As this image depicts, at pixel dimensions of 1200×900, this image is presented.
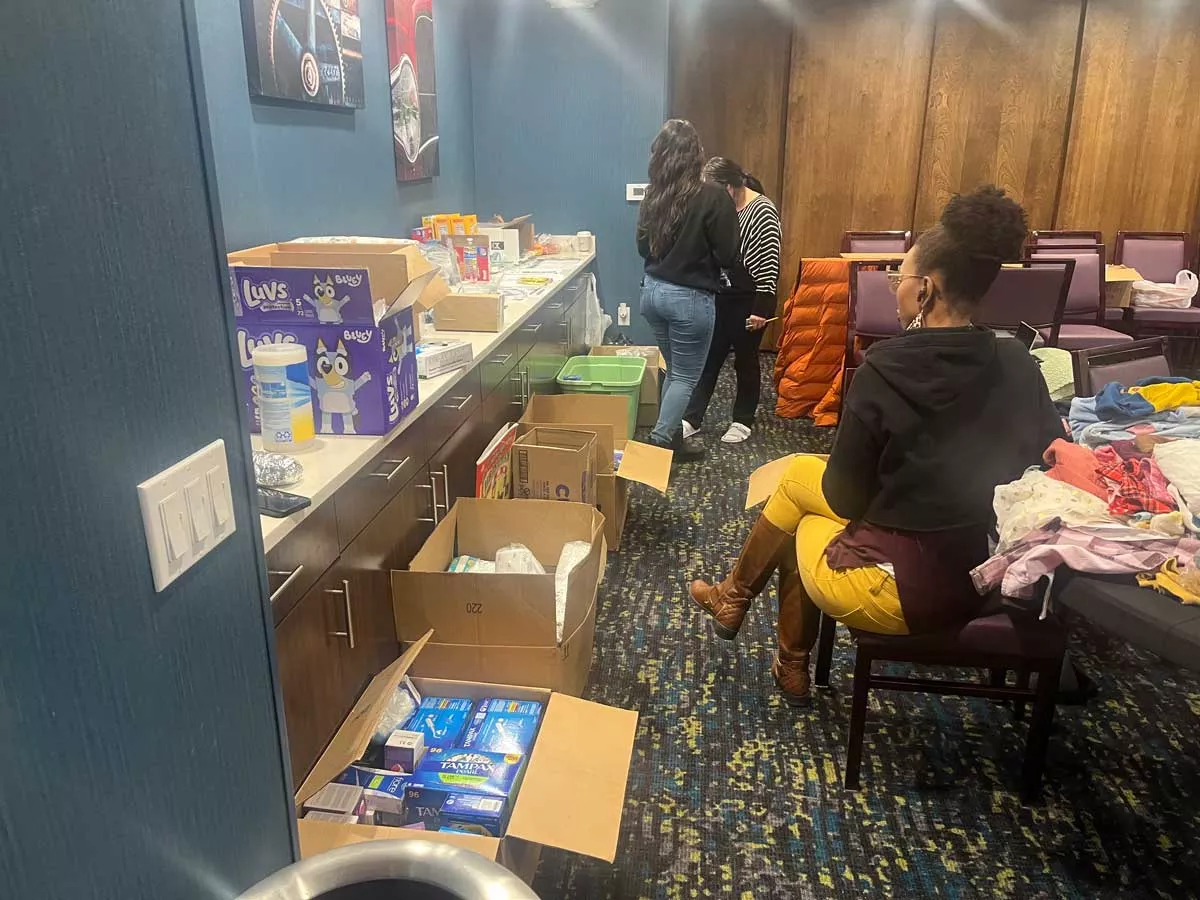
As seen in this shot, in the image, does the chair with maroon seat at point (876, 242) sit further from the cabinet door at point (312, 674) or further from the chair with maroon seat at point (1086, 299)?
the cabinet door at point (312, 674)

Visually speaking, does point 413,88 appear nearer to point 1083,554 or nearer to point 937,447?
point 937,447

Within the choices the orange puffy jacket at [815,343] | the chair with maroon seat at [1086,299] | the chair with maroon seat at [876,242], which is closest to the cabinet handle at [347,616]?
the orange puffy jacket at [815,343]

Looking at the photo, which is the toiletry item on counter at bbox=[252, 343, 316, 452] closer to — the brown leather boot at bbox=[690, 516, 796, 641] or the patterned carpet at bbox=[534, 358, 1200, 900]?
the patterned carpet at bbox=[534, 358, 1200, 900]

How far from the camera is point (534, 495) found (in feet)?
9.21

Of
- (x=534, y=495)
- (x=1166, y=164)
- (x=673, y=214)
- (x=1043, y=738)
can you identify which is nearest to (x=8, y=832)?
(x=1043, y=738)

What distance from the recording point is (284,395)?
1.60 m

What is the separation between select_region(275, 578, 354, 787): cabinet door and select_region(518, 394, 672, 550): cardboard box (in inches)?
55.5

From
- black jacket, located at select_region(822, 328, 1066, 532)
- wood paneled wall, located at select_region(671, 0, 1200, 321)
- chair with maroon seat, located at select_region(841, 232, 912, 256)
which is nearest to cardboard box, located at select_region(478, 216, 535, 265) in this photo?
wood paneled wall, located at select_region(671, 0, 1200, 321)

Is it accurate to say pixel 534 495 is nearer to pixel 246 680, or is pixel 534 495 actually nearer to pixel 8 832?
pixel 246 680

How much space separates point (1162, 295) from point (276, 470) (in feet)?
17.0

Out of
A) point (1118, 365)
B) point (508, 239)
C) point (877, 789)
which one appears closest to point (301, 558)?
point (877, 789)

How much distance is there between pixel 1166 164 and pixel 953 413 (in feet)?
16.9

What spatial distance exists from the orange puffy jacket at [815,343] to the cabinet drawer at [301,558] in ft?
10.9

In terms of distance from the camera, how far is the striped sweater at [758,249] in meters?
3.86
